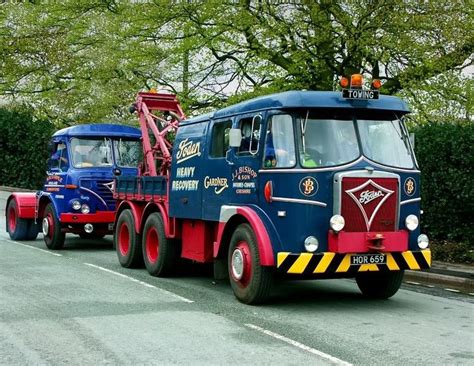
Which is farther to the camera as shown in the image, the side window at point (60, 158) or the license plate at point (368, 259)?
the side window at point (60, 158)

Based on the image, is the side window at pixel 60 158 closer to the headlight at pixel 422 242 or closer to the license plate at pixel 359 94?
the license plate at pixel 359 94

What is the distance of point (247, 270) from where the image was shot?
8602 mm

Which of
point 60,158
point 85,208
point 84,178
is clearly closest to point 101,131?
point 60,158

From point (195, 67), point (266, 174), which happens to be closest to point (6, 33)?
point (195, 67)

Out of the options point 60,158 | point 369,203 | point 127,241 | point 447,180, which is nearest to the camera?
point 369,203

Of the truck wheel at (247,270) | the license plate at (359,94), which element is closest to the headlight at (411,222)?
the license plate at (359,94)

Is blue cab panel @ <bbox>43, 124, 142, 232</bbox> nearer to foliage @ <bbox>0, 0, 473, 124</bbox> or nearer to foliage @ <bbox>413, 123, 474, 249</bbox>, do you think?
foliage @ <bbox>0, 0, 473, 124</bbox>

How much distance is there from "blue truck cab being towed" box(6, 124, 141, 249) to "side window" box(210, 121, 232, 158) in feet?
17.4

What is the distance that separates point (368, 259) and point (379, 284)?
1202mm

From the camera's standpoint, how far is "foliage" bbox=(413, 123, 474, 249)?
1241cm

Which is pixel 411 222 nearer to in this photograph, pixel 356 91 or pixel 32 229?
pixel 356 91

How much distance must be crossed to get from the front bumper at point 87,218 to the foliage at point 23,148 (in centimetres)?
1683

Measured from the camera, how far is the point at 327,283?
1082cm

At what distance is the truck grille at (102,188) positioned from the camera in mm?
14500
